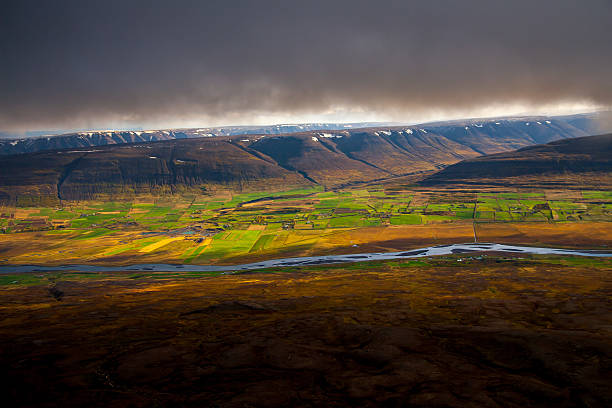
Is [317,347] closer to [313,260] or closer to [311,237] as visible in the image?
[313,260]

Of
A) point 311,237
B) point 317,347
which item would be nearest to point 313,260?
point 311,237

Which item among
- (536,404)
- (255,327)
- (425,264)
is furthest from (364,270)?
(536,404)

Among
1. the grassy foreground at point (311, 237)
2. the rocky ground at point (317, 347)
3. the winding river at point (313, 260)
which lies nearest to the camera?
the rocky ground at point (317, 347)

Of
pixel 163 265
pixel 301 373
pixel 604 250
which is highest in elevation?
pixel 301 373

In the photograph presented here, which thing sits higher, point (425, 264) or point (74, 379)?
point (74, 379)

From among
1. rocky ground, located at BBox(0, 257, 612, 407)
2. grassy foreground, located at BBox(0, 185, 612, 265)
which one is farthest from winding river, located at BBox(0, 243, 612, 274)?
rocky ground, located at BBox(0, 257, 612, 407)

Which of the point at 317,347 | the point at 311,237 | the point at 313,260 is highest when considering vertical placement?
the point at 317,347

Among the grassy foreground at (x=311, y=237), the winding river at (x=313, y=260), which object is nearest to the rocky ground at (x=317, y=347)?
the winding river at (x=313, y=260)

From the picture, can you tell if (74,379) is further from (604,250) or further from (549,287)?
(604,250)

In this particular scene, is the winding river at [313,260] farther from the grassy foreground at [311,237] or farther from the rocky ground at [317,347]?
the rocky ground at [317,347]
